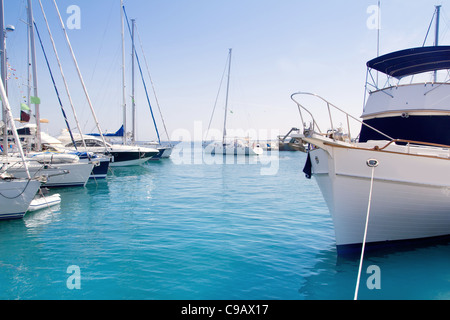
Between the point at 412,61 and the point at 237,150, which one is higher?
the point at 412,61

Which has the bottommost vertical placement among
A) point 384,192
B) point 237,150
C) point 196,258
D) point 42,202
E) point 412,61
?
point 196,258

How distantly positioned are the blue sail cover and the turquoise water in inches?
212

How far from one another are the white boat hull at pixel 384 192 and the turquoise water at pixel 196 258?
65 centimetres

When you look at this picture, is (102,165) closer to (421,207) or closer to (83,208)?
(83,208)

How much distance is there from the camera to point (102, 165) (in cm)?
1998

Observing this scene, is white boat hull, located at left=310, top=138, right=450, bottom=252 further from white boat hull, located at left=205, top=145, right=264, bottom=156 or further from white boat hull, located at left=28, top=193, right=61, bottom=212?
white boat hull, located at left=205, top=145, right=264, bottom=156

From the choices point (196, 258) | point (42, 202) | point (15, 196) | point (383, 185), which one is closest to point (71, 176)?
point (42, 202)

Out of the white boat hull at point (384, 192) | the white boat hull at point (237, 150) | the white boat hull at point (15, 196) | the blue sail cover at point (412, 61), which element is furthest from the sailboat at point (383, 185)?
the white boat hull at point (237, 150)

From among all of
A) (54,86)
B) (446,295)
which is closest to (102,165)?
(54,86)

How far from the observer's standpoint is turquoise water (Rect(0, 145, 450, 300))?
526cm

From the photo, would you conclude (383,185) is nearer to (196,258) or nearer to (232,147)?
→ (196,258)

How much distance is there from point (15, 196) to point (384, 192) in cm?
1067

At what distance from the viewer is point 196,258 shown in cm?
664

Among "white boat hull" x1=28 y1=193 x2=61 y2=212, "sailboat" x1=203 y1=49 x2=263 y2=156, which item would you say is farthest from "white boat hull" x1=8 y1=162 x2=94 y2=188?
"sailboat" x1=203 y1=49 x2=263 y2=156
